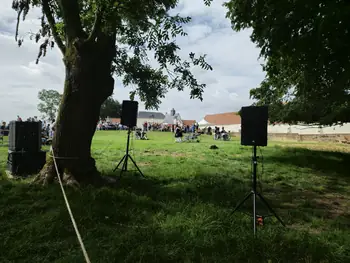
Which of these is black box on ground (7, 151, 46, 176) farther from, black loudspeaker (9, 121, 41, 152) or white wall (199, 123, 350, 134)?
white wall (199, 123, 350, 134)

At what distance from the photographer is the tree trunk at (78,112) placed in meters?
5.70

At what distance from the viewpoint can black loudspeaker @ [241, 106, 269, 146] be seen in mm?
4277

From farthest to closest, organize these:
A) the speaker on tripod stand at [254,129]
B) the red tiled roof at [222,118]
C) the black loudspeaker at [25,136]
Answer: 1. the red tiled roof at [222,118]
2. the black loudspeaker at [25,136]
3. the speaker on tripod stand at [254,129]

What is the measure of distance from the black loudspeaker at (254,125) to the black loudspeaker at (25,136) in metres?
5.28

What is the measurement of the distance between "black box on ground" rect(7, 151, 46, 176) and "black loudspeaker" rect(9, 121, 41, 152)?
5.4 inches

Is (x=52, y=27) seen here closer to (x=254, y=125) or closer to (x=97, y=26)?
Answer: (x=97, y=26)

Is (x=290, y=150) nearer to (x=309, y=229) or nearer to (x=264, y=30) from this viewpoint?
(x=264, y=30)

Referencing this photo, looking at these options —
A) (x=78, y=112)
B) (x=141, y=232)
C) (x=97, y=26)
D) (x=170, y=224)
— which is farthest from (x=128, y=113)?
(x=141, y=232)

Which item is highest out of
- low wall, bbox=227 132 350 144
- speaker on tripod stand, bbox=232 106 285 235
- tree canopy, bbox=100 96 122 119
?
tree canopy, bbox=100 96 122 119

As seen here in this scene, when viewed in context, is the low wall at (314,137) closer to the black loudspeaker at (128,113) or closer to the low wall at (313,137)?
the low wall at (313,137)

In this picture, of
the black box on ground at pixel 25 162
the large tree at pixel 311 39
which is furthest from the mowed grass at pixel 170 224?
the large tree at pixel 311 39

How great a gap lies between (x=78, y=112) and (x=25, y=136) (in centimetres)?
214

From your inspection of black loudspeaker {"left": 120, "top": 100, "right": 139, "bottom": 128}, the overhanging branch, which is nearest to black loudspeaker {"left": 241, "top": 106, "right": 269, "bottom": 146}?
black loudspeaker {"left": 120, "top": 100, "right": 139, "bottom": 128}

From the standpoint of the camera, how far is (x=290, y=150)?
14.0 metres
